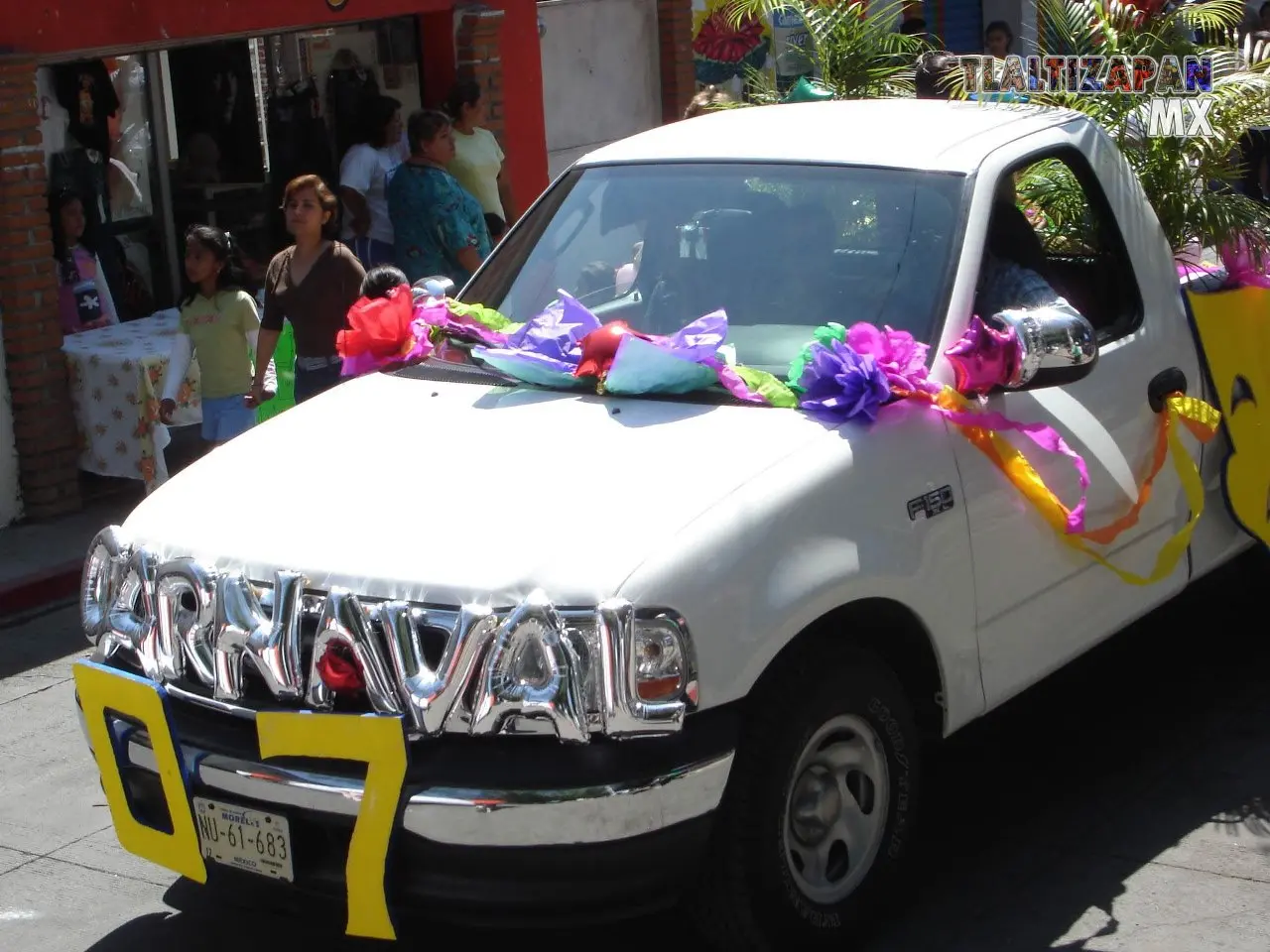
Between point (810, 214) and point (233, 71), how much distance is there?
7.57 meters

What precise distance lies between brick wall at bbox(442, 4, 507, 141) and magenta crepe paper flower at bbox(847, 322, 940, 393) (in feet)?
Result: 27.2

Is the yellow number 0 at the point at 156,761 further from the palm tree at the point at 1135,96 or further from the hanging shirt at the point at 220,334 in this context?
the hanging shirt at the point at 220,334

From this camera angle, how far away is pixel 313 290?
729 centimetres

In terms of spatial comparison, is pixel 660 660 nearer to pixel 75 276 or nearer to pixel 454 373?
pixel 454 373

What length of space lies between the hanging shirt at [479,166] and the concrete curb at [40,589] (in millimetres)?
3516

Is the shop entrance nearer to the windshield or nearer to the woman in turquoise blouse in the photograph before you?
the woman in turquoise blouse

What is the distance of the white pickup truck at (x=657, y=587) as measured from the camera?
3584 millimetres

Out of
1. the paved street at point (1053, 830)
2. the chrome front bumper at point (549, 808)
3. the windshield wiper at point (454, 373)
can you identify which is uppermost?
the windshield wiper at point (454, 373)

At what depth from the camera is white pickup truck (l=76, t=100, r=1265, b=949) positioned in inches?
141

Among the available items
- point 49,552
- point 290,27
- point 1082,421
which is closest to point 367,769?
point 1082,421

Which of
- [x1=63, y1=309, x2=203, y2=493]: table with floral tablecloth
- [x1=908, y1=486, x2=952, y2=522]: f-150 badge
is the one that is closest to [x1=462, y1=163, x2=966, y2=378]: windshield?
[x1=908, y1=486, x2=952, y2=522]: f-150 badge

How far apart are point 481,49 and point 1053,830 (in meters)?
8.47

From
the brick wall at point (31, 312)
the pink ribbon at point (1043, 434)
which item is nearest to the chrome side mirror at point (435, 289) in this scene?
the pink ribbon at point (1043, 434)

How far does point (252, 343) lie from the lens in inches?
315
